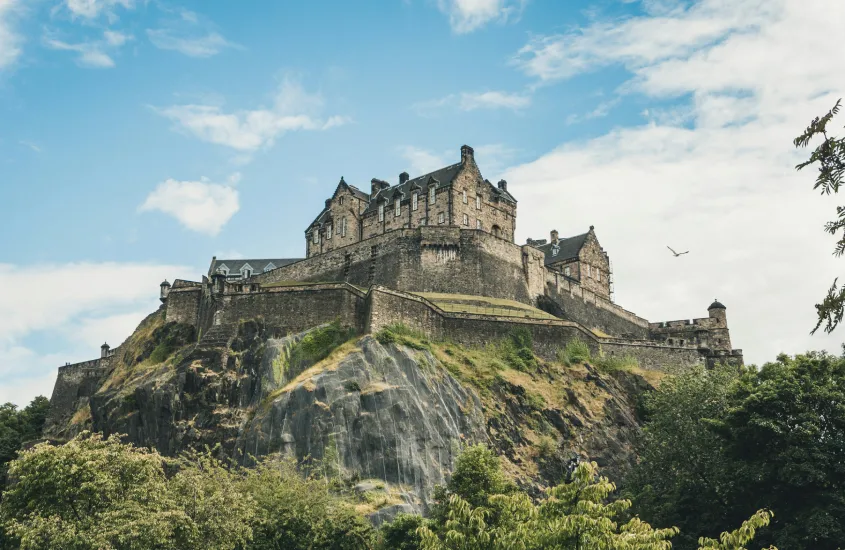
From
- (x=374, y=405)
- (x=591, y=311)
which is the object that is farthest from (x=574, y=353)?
(x=374, y=405)

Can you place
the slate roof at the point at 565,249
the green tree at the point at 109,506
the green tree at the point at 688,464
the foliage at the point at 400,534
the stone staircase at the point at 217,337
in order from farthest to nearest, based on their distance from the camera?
the slate roof at the point at 565,249 < the stone staircase at the point at 217,337 < the green tree at the point at 688,464 < the foliage at the point at 400,534 < the green tree at the point at 109,506

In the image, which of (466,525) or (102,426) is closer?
(466,525)

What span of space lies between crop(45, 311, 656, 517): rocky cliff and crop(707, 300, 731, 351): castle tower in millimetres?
18033

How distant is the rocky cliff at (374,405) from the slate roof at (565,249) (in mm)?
25038

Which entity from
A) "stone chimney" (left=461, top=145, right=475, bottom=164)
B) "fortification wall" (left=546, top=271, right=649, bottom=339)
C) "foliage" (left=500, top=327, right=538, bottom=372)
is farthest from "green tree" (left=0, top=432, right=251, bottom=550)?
"stone chimney" (left=461, top=145, right=475, bottom=164)

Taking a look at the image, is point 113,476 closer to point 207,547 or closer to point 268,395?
point 207,547

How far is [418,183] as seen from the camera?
84.9 metres

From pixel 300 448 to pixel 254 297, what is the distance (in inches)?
602

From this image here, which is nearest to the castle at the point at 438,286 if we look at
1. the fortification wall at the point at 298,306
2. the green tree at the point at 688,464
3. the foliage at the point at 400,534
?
the fortification wall at the point at 298,306

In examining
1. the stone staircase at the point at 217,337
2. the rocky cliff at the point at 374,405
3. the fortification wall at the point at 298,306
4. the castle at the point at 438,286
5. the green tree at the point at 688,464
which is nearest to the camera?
the green tree at the point at 688,464

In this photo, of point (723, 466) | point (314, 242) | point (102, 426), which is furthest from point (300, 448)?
point (314, 242)

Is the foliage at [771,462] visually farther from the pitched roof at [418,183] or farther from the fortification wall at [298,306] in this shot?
the pitched roof at [418,183]

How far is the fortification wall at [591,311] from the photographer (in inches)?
3236

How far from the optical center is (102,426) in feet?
203
